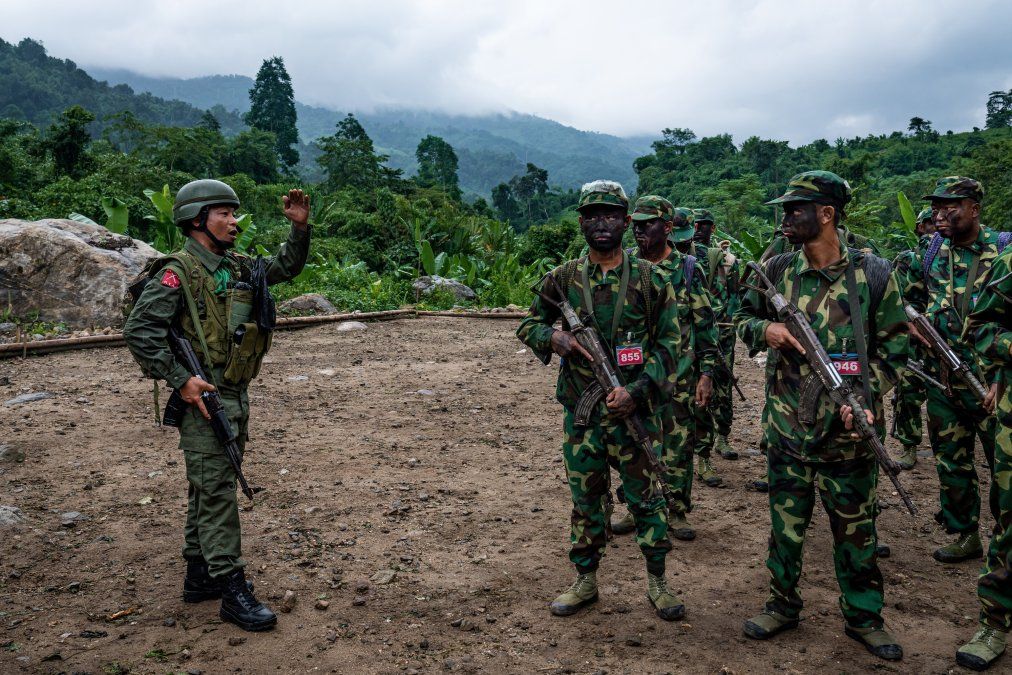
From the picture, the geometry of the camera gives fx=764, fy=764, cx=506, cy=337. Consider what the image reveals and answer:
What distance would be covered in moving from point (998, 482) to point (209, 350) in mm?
3497

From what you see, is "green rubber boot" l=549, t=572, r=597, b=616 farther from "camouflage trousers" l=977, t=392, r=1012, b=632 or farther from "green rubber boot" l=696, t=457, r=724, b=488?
"green rubber boot" l=696, t=457, r=724, b=488

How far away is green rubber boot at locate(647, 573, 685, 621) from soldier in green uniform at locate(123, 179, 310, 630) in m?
1.78

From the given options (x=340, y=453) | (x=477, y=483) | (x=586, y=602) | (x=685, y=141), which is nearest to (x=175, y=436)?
(x=340, y=453)

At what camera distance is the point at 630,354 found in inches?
139

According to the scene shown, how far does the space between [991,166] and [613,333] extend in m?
28.2

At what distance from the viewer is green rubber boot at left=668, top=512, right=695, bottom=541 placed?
455cm

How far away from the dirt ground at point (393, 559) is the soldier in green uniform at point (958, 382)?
298 millimetres

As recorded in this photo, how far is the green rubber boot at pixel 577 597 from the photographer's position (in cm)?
364

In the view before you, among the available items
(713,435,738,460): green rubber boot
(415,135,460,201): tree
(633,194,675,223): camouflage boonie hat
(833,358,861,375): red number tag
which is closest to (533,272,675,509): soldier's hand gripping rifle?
(833,358,861,375): red number tag

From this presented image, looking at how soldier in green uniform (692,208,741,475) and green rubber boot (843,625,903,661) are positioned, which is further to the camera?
soldier in green uniform (692,208,741,475)

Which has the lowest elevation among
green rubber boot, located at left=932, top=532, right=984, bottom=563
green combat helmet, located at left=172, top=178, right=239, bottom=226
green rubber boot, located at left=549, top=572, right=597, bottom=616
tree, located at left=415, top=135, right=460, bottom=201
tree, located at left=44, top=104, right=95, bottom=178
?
green rubber boot, located at left=549, top=572, right=597, bottom=616

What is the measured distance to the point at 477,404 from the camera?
7.64 metres

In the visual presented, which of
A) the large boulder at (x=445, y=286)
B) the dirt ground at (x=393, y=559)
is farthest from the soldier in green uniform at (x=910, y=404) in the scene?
the large boulder at (x=445, y=286)

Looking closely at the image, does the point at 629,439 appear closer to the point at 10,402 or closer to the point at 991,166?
the point at 10,402
